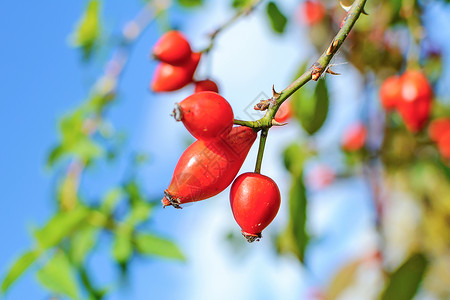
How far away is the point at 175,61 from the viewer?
94 centimetres

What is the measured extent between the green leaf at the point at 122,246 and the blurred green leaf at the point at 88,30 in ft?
2.94

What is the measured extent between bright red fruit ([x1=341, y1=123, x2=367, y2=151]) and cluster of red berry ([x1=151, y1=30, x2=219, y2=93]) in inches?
51.6

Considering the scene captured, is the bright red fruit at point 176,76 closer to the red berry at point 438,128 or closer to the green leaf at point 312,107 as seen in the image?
the green leaf at point 312,107

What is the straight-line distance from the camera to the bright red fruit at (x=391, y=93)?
58.1 inches

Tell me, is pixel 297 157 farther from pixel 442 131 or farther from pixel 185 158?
pixel 185 158

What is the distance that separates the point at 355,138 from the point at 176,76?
1417 millimetres

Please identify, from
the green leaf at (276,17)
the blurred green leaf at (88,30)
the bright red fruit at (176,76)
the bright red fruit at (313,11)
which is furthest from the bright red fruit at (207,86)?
the bright red fruit at (313,11)

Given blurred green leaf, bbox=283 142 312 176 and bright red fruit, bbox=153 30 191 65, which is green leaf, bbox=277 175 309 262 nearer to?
blurred green leaf, bbox=283 142 312 176

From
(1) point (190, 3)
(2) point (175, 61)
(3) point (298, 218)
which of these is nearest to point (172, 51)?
(2) point (175, 61)

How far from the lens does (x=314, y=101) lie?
3.62 feet

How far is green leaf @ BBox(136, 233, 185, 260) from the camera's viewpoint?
1.41 m

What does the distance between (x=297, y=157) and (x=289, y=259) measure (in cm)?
91

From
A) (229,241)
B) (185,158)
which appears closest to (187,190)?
(185,158)

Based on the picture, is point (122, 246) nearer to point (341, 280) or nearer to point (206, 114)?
point (206, 114)
